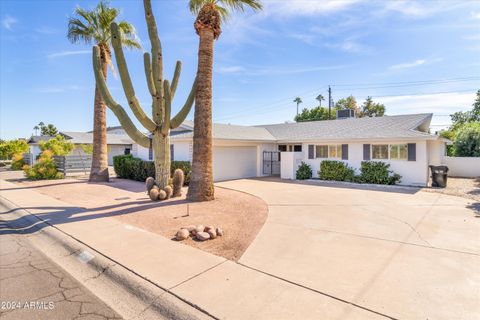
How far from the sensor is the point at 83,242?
18.9ft

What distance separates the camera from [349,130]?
17.3 metres

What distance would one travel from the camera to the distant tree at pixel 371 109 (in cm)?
4281

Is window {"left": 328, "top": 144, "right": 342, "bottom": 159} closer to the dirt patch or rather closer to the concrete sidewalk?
the dirt patch

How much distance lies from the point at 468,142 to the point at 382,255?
72.6 feet

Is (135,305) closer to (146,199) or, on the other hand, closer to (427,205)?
(146,199)

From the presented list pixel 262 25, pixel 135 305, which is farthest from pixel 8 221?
pixel 262 25

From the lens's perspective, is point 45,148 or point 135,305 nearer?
point 135,305

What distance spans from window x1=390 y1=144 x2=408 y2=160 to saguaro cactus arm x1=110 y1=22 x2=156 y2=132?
1298 centimetres

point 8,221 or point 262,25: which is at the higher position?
point 262,25

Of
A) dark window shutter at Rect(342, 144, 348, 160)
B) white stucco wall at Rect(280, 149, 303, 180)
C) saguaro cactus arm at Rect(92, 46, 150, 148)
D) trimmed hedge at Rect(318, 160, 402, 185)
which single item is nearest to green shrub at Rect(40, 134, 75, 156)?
saguaro cactus arm at Rect(92, 46, 150, 148)

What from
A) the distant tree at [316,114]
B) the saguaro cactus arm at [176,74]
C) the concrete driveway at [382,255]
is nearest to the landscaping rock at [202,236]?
the concrete driveway at [382,255]

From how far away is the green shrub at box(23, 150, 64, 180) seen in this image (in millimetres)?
17391

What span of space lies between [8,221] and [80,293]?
19.5 ft

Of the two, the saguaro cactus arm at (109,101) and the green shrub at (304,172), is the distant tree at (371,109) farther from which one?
the saguaro cactus arm at (109,101)
